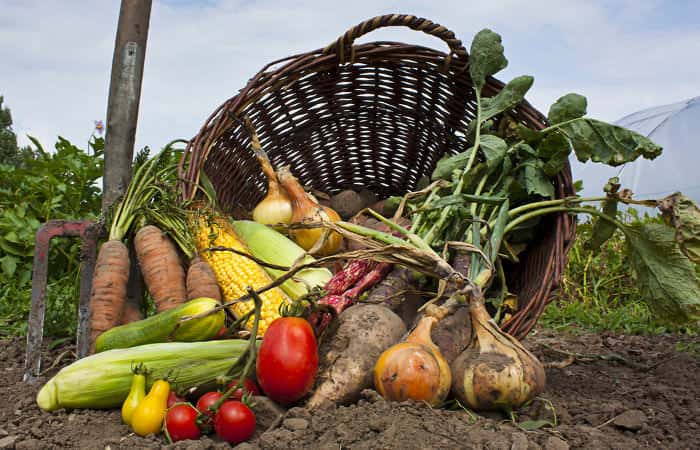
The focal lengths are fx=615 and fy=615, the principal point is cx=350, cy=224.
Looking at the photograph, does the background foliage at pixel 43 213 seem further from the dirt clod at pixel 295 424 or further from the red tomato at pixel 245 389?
the dirt clod at pixel 295 424

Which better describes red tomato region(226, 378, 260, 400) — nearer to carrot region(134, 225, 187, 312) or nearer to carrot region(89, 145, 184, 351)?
carrot region(134, 225, 187, 312)

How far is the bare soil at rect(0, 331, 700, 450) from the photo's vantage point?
1.67m

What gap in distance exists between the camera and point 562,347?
3.47 metres

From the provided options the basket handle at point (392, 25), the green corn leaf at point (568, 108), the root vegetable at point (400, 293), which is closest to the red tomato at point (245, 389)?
the root vegetable at point (400, 293)

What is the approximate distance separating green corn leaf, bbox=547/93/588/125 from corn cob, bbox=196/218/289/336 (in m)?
1.56

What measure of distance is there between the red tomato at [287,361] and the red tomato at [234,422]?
139 mm

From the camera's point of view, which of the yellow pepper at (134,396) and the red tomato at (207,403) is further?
the yellow pepper at (134,396)

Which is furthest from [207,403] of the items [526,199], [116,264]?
[526,199]

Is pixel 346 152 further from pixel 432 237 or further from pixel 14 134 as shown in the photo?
pixel 14 134

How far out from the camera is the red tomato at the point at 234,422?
176 centimetres

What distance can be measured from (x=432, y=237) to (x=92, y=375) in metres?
1.36

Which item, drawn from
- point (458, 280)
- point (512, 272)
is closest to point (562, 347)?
point (512, 272)

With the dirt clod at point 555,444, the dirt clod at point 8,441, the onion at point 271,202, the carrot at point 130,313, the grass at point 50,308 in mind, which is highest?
the onion at point 271,202

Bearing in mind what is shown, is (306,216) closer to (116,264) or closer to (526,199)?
(116,264)
